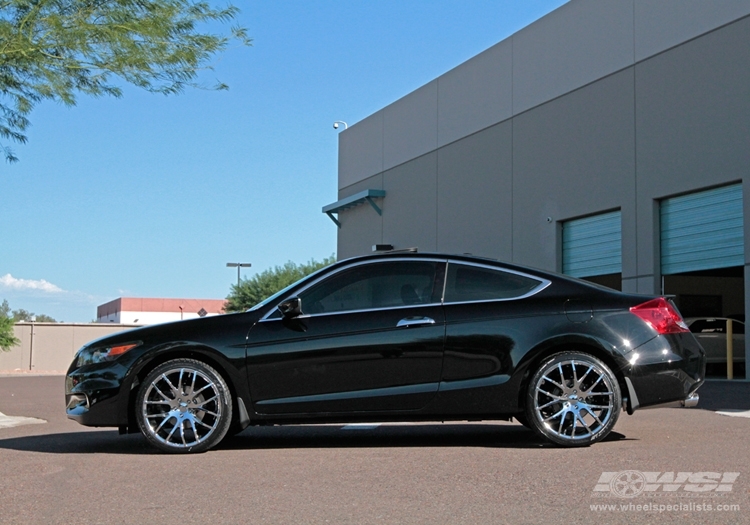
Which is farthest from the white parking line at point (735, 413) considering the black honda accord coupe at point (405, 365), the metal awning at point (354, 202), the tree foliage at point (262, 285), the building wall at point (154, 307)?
the building wall at point (154, 307)

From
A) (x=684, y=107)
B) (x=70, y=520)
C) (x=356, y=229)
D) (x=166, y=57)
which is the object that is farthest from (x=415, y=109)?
(x=70, y=520)

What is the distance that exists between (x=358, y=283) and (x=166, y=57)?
634 centimetres

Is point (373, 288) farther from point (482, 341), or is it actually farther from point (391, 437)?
point (391, 437)

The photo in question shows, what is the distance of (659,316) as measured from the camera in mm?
7434

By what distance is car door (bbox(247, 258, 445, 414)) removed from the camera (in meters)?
7.37

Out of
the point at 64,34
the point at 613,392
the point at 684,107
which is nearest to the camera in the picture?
the point at 613,392

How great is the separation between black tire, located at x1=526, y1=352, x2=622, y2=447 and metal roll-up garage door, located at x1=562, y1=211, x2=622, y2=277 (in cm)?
1618

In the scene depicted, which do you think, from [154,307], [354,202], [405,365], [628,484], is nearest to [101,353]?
[405,365]

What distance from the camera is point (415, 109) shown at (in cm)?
3262

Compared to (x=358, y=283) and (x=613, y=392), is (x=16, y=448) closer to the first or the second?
(x=358, y=283)

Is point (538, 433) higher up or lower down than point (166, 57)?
lower down

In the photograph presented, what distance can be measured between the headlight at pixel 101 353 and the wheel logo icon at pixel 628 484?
3797 mm

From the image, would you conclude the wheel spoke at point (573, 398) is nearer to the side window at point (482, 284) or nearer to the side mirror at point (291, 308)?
the side window at point (482, 284)

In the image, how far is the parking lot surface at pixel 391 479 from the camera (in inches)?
192
